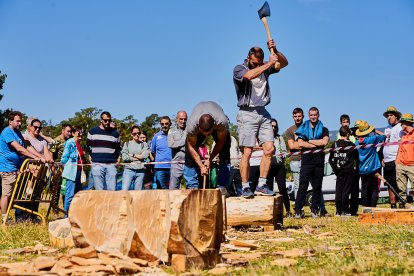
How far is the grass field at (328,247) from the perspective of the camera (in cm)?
414

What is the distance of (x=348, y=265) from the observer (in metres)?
4.14

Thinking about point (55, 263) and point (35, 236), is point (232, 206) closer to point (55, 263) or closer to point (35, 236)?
point (35, 236)

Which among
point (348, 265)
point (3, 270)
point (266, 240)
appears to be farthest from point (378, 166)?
point (3, 270)

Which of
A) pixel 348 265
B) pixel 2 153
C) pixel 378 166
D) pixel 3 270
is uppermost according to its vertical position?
pixel 378 166

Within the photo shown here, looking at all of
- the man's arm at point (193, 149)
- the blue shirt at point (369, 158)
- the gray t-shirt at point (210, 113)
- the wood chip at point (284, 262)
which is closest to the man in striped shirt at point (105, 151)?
the man's arm at point (193, 149)

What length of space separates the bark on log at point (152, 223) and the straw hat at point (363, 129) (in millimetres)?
7674

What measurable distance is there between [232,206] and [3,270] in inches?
151

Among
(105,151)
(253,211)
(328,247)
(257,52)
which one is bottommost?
(328,247)

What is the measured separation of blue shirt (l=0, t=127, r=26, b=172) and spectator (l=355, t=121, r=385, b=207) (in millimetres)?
6581

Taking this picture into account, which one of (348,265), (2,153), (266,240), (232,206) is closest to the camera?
(348,265)

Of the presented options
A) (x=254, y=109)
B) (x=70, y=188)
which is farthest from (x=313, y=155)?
(x=70, y=188)

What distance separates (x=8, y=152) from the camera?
9734 millimetres

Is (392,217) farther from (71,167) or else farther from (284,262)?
(71,167)

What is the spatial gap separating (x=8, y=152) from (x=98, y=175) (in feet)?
5.26
